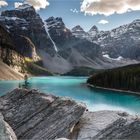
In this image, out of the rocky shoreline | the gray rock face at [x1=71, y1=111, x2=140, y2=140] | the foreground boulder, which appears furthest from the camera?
the foreground boulder

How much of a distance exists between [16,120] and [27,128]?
1.22 meters

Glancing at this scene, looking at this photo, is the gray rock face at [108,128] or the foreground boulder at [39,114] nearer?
the gray rock face at [108,128]

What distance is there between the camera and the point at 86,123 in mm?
24375

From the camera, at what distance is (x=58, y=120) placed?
2344cm

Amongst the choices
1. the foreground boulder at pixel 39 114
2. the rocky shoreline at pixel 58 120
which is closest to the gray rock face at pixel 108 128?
the rocky shoreline at pixel 58 120

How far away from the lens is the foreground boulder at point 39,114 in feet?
75.2

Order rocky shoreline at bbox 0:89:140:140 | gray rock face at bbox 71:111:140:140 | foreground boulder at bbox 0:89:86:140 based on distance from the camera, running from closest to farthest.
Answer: gray rock face at bbox 71:111:140:140 < rocky shoreline at bbox 0:89:140:140 < foreground boulder at bbox 0:89:86:140

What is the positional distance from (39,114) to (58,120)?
1.90 m

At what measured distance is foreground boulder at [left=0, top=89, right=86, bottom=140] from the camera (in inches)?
902

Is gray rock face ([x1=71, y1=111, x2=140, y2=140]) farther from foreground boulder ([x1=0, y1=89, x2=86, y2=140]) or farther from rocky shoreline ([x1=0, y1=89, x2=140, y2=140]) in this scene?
foreground boulder ([x1=0, y1=89, x2=86, y2=140])

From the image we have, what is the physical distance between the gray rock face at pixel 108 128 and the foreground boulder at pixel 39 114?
986 millimetres

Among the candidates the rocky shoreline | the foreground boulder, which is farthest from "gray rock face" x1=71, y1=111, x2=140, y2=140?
the foreground boulder

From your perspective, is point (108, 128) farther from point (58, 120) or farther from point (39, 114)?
point (39, 114)

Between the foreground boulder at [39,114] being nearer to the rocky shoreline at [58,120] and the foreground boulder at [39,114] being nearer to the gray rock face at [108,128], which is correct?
the rocky shoreline at [58,120]
